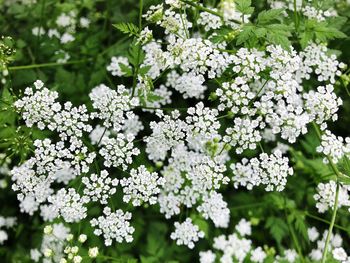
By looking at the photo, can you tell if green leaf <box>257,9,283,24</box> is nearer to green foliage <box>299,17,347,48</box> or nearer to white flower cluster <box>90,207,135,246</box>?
green foliage <box>299,17,347,48</box>

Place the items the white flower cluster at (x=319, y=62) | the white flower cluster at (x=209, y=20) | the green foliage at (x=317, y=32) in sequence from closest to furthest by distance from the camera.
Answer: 1. the green foliage at (x=317, y=32)
2. the white flower cluster at (x=209, y=20)
3. the white flower cluster at (x=319, y=62)

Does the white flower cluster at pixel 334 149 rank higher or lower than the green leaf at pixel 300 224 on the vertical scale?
higher

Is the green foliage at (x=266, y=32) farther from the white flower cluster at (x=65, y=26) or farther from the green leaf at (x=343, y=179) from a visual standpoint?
the white flower cluster at (x=65, y=26)

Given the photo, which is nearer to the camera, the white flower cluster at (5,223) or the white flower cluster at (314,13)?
the white flower cluster at (314,13)

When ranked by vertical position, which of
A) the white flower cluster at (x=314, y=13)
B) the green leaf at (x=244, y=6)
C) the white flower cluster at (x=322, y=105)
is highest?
the green leaf at (x=244, y=6)

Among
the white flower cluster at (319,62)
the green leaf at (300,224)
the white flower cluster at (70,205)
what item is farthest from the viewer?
the green leaf at (300,224)

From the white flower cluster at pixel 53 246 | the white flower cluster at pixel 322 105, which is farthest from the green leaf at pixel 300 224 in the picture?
the white flower cluster at pixel 53 246

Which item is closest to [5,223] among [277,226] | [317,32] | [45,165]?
[45,165]

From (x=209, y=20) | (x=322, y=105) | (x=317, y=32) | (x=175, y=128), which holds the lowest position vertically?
(x=175, y=128)

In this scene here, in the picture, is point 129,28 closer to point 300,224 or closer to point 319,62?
point 319,62
